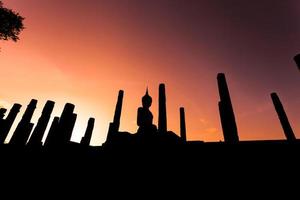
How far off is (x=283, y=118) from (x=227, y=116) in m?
8.99

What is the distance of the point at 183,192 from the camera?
9.41 feet

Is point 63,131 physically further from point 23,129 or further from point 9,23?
point 9,23

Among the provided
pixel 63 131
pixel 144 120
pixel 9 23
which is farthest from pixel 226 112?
pixel 9 23

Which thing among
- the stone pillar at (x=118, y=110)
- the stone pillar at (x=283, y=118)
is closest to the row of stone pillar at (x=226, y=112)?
the stone pillar at (x=118, y=110)

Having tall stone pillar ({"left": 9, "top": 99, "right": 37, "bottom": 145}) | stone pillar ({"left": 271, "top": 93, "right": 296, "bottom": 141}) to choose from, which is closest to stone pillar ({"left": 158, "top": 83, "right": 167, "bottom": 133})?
tall stone pillar ({"left": 9, "top": 99, "right": 37, "bottom": 145})

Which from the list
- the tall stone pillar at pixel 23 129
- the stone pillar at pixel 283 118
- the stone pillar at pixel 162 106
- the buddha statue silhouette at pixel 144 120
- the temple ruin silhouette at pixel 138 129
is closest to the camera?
the temple ruin silhouette at pixel 138 129

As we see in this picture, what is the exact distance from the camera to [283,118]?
13.0 meters

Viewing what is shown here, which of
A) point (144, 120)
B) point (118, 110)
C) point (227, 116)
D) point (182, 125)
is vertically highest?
point (182, 125)

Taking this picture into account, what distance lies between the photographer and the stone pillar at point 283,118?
12.6 m

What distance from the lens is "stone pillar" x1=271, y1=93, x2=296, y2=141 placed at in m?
12.6

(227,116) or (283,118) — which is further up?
(283,118)

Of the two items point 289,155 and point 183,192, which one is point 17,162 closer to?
point 183,192

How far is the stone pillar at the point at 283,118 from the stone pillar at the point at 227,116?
7.87 m

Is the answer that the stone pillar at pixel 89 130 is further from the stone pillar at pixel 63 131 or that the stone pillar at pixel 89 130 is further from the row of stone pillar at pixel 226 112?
the row of stone pillar at pixel 226 112
